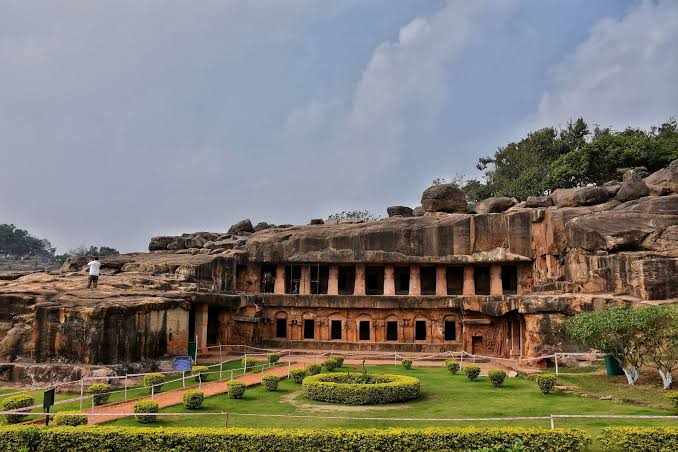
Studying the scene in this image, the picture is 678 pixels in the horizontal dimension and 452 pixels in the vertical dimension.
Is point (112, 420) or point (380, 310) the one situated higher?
point (380, 310)

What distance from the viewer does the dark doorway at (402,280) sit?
112 feet

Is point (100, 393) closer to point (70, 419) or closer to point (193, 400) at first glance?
point (193, 400)

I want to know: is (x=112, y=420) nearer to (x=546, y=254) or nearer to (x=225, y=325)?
(x=225, y=325)

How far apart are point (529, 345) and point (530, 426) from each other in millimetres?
11986

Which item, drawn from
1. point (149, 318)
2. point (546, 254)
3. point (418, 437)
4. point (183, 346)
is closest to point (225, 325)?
point (183, 346)

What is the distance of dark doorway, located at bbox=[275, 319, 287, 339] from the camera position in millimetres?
31594

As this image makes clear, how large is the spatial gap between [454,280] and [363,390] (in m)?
19.7

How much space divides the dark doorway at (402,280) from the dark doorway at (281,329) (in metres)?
7.29

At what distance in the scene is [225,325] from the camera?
2847cm

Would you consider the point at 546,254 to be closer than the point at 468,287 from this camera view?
Yes

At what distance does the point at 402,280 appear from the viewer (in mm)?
Answer: 35594

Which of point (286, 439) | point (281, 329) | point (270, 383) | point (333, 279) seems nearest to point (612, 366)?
point (270, 383)

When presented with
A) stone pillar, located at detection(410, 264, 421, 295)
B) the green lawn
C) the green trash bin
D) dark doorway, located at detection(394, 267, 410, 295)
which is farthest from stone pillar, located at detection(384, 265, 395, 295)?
the green trash bin

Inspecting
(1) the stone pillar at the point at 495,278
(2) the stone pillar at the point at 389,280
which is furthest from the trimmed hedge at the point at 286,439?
(2) the stone pillar at the point at 389,280
